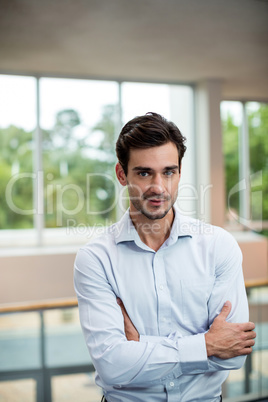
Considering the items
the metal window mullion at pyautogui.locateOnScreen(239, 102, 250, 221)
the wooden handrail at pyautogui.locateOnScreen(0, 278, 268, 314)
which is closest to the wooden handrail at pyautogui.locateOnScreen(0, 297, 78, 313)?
the wooden handrail at pyautogui.locateOnScreen(0, 278, 268, 314)

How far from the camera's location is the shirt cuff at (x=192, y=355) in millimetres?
1194

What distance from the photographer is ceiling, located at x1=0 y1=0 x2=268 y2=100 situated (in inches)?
142

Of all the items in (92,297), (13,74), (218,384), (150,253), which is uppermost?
(13,74)

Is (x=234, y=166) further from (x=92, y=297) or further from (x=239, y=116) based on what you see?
(x=92, y=297)

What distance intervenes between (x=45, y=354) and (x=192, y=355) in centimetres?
133

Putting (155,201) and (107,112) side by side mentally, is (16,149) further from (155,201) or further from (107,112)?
(155,201)

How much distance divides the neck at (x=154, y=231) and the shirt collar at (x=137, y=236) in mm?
23

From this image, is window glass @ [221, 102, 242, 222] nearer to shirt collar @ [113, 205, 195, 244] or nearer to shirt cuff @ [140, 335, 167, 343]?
shirt collar @ [113, 205, 195, 244]

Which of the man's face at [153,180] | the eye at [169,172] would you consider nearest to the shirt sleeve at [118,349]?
the man's face at [153,180]

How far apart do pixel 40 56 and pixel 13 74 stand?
591 mm

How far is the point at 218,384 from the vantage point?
4.31 ft

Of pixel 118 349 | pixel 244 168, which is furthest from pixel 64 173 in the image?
pixel 118 349

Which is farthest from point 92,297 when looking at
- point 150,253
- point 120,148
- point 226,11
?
point 226,11

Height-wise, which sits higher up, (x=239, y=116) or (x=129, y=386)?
(x=239, y=116)
